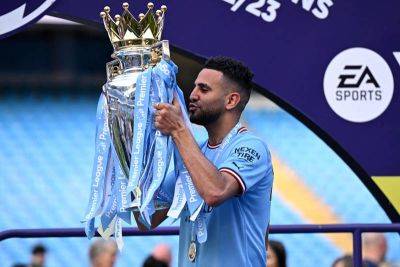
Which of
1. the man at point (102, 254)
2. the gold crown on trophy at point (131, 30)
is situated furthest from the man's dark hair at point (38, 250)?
the gold crown on trophy at point (131, 30)

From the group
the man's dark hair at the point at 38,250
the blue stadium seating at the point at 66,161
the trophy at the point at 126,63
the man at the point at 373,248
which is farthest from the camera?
the blue stadium seating at the point at 66,161

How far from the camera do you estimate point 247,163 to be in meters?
4.15

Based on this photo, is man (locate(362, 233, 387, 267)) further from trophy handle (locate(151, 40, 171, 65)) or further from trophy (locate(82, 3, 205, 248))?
trophy handle (locate(151, 40, 171, 65))

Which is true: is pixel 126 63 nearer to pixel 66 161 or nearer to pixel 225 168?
pixel 225 168

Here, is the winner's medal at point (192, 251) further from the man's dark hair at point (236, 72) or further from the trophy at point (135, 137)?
the man's dark hair at point (236, 72)

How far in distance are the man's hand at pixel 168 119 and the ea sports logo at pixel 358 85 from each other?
1880 millimetres

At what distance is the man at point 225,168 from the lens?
13.4ft

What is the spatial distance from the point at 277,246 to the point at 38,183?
28.0 ft

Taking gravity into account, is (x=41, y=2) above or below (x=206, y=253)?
above

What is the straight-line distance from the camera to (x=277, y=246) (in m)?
5.93

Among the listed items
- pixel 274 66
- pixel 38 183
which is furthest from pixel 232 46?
pixel 38 183

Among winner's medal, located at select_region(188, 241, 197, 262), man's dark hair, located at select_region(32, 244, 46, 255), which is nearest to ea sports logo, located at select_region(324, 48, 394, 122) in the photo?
winner's medal, located at select_region(188, 241, 197, 262)

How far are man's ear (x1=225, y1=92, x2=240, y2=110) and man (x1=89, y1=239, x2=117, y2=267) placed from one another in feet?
6.78

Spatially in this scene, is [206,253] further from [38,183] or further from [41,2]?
[38,183]
